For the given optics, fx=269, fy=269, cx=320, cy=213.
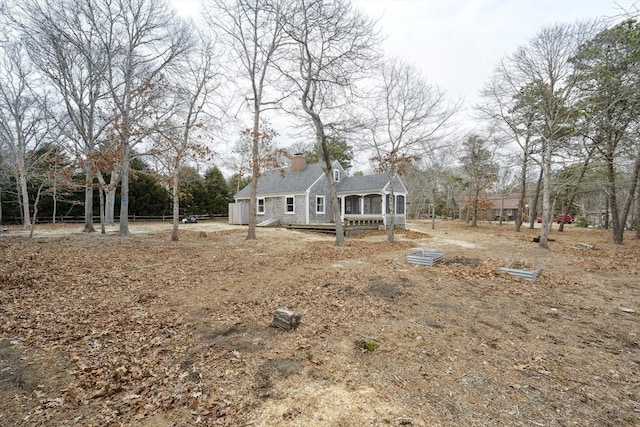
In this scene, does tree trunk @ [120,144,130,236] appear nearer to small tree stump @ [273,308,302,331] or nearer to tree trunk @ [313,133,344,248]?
tree trunk @ [313,133,344,248]

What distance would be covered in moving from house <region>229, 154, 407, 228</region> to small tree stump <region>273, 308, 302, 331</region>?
50.4 feet

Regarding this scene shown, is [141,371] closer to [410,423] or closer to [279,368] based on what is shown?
[279,368]

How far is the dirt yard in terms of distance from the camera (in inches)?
89.6

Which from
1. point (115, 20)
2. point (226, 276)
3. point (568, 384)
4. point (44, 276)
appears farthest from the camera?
point (115, 20)

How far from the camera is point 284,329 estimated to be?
372 cm

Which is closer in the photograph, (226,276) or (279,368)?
(279,368)

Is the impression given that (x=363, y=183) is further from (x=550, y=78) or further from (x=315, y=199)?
(x=550, y=78)

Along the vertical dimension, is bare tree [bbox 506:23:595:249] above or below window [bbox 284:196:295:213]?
above

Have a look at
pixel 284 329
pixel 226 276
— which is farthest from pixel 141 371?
pixel 226 276

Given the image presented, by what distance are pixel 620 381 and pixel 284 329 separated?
370cm

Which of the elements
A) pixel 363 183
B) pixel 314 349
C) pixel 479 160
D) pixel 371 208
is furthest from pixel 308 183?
pixel 314 349

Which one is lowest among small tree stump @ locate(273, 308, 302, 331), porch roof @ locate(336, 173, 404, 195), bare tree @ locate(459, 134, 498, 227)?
small tree stump @ locate(273, 308, 302, 331)

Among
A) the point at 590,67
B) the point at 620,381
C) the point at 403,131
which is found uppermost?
the point at 590,67

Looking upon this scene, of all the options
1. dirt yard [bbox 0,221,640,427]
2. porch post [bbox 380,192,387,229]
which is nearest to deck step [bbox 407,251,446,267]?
dirt yard [bbox 0,221,640,427]
